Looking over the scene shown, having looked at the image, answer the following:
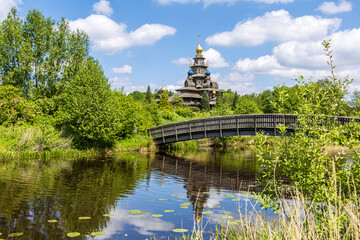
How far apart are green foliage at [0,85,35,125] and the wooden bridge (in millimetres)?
11916

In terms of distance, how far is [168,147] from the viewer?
35.6 meters

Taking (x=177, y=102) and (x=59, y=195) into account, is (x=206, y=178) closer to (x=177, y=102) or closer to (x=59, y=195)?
(x=59, y=195)

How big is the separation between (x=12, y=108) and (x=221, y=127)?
1819 centimetres

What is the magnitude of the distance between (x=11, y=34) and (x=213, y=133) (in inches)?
904

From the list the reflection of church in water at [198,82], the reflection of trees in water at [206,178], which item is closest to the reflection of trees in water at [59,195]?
the reflection of trees in water at [206,178]

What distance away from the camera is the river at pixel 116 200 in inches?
333

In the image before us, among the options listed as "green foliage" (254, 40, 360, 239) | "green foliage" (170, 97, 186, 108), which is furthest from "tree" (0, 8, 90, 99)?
"green foliage" (170, 97, 186, 108)

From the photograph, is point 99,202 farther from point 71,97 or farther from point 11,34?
point 11,34

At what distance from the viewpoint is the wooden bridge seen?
82.2ft

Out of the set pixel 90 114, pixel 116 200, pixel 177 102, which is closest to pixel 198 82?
pixel 177 102

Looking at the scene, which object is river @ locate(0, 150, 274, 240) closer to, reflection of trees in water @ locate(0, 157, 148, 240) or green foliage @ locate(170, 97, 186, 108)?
reflection of trees in water @ locate(0, 157, 148, 240)

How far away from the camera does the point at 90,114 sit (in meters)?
25.6

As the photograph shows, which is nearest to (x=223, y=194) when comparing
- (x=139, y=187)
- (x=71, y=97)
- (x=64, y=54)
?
(x=139, y=187)

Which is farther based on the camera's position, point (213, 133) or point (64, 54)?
point (64, 54)
